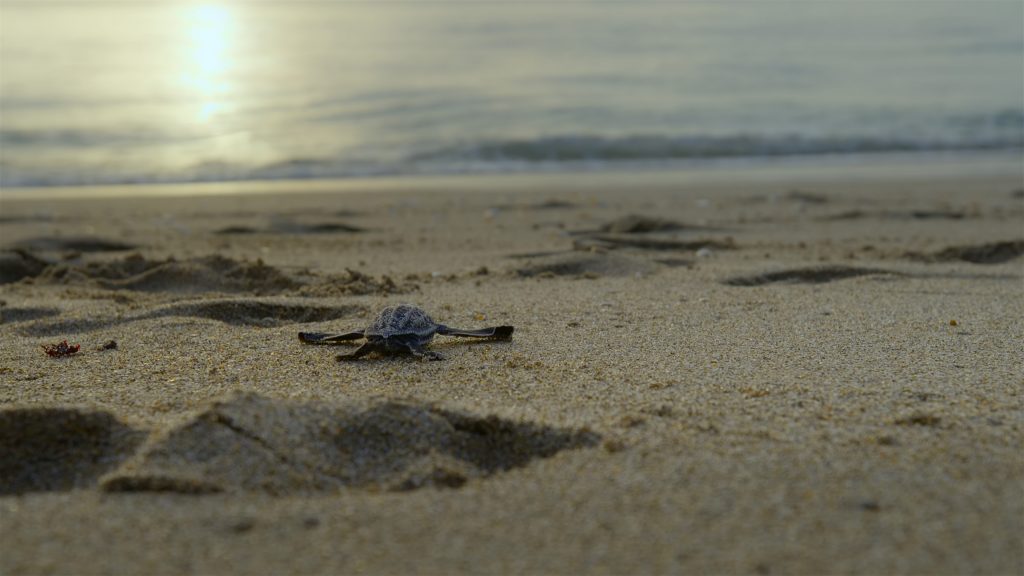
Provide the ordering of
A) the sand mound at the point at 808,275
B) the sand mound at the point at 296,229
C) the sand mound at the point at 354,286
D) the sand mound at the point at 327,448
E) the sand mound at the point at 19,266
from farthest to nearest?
the sand mound at the point at 296,229, the sand mound at the point at 19,266, the sand mound at the point at 808,275, the sand mound at the point at 354,286, the sand mound at the point at 327,448

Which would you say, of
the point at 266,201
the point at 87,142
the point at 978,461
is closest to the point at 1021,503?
the point at 978,461

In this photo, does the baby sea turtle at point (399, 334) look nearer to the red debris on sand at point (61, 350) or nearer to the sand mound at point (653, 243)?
the red debris on sand at point (61, 350)

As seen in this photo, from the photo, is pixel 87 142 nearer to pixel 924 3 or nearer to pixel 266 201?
pixel 266 201

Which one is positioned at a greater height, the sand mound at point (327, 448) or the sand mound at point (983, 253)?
the sand mound at point (983, 253)

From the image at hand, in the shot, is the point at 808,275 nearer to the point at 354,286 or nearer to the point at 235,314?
the point at 354,286

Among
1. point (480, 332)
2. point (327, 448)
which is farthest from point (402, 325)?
point (327, 448)

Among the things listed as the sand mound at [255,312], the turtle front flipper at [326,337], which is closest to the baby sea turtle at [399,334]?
the turtle front flipper at [326,337]

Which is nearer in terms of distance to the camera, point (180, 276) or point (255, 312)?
point (255, 312)
